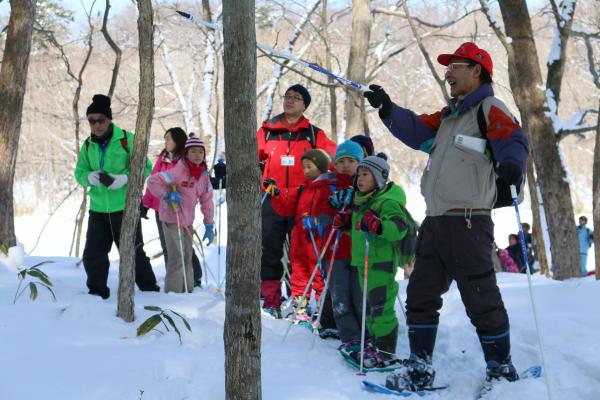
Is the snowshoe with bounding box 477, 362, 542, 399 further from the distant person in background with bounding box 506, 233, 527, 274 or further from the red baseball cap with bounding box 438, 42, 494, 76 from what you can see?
the distant person in background with bounding box 506, 233, 527, 274

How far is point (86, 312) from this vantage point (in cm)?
461

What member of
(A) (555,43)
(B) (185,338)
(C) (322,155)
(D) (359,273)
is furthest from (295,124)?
(A) (555,43)

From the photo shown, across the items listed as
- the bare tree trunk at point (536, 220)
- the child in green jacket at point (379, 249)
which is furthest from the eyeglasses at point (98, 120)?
the bare tree trunk at point (536, 220)

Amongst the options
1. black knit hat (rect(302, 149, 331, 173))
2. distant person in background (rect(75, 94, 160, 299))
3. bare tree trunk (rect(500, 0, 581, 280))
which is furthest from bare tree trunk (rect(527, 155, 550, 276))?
distant person in background (rect(75, 94, 160, 299))

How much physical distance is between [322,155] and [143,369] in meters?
2.62

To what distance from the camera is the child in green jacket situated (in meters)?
4.35

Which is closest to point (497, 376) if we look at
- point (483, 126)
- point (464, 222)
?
point (464, 222)

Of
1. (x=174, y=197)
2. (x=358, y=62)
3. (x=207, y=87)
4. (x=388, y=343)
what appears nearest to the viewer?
(x=388, y=343)

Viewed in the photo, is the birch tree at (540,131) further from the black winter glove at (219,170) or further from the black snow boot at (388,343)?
the black snow boot at (388,343)

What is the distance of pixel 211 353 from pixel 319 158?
211 centimetres

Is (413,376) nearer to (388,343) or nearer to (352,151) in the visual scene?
(388,343)

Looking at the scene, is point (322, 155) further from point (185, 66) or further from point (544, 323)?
point (185, 66)

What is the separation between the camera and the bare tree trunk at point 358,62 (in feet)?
34.6

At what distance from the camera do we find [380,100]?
4043mm
